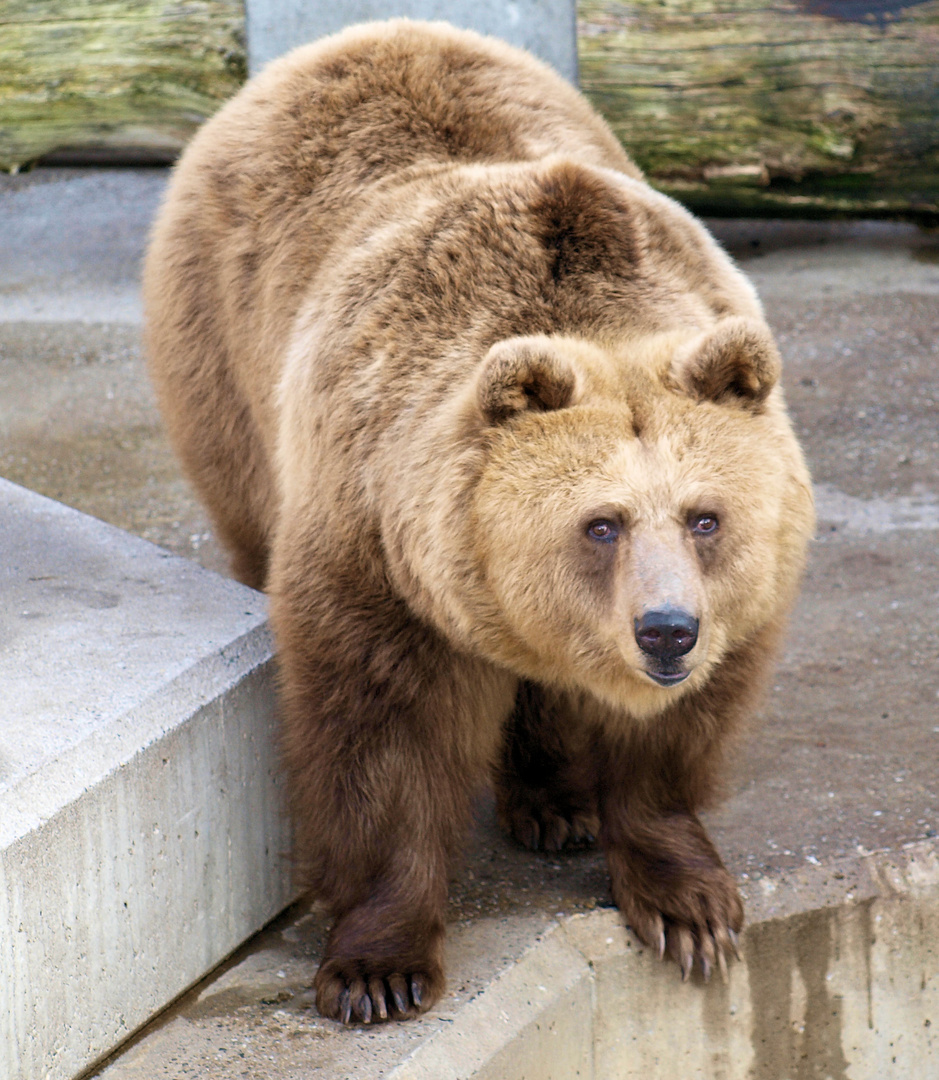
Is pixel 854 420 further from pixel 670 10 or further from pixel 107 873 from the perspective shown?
pixel 107 873

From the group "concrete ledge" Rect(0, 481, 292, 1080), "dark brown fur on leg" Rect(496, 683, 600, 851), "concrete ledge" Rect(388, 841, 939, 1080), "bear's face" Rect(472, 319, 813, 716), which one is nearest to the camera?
"bear's face" Rect(472, 319, 813, 716)

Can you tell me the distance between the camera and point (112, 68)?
8.45 metres

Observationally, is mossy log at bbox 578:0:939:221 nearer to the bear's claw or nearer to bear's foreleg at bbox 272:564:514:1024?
bear's foreleg at bbox 272:564:514:1024

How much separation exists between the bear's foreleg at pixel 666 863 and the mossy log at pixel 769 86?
5.55 metres

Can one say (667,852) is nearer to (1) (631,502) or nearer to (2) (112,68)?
(1) (631,502)

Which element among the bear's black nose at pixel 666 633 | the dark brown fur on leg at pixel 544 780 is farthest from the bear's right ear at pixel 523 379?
the dark brown fur on leg at pixel 544 780

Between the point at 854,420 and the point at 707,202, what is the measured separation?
2.41m

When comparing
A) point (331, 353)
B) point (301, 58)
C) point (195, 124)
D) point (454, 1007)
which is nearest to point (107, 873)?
point (454, 1007)

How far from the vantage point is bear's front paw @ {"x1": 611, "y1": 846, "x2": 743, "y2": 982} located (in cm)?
363

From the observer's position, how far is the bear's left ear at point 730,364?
2.96 meters

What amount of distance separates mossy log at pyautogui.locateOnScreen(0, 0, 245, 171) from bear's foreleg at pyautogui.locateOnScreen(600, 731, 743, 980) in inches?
229

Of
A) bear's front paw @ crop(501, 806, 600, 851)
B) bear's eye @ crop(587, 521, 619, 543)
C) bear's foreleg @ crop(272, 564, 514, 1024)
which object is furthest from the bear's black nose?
bear's front paw @ crop(501, 806, 600, 851)

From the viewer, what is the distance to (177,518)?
6.09 m

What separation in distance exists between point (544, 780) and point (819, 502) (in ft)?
8.18
